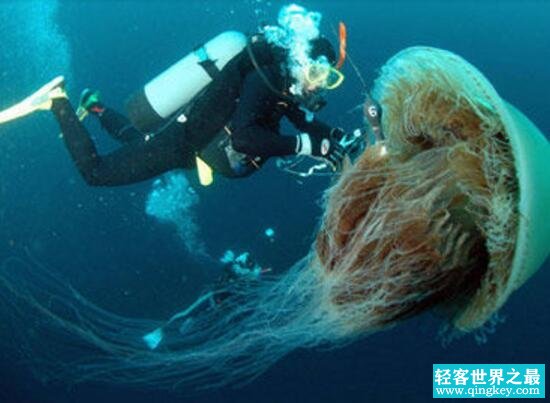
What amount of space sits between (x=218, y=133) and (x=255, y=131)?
861 mm

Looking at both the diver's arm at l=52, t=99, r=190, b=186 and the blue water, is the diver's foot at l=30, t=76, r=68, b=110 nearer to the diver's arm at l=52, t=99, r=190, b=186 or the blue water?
the diver's arm at l=52, t=99, r=190, b=186

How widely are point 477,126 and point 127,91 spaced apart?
2005 cm

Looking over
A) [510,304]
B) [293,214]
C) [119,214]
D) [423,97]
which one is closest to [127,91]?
[119,214]

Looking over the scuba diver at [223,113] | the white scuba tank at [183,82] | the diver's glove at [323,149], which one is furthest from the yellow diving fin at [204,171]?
the diver's glove at [323,149]

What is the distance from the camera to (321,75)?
4.74m

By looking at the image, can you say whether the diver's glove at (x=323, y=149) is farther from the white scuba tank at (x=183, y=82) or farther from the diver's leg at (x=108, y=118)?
the diver's leg at (x=108, y=118)

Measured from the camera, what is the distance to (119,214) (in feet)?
64.0

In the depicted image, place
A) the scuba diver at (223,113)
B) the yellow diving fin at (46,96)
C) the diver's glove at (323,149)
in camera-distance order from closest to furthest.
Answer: the diver's glove at (323,149)
the scuba diver at (223,113)
the yellow diving fin at (46,96)

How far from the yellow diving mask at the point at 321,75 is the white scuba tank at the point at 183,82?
53.0 inches

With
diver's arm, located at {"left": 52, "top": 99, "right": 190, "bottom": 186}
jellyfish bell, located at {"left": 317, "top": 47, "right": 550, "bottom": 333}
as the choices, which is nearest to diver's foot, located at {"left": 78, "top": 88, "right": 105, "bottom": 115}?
diver's arm, located at {"left": 52, "top": 99, "right": 190, "bottom": 186}

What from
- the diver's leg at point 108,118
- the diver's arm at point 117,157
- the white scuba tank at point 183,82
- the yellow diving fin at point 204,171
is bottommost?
the yellow diving fin at point 204,171

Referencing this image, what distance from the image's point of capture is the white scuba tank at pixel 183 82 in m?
5.91

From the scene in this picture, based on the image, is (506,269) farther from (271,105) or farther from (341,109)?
(341,109)

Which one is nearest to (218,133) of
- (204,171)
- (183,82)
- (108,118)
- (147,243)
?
(204,171)
